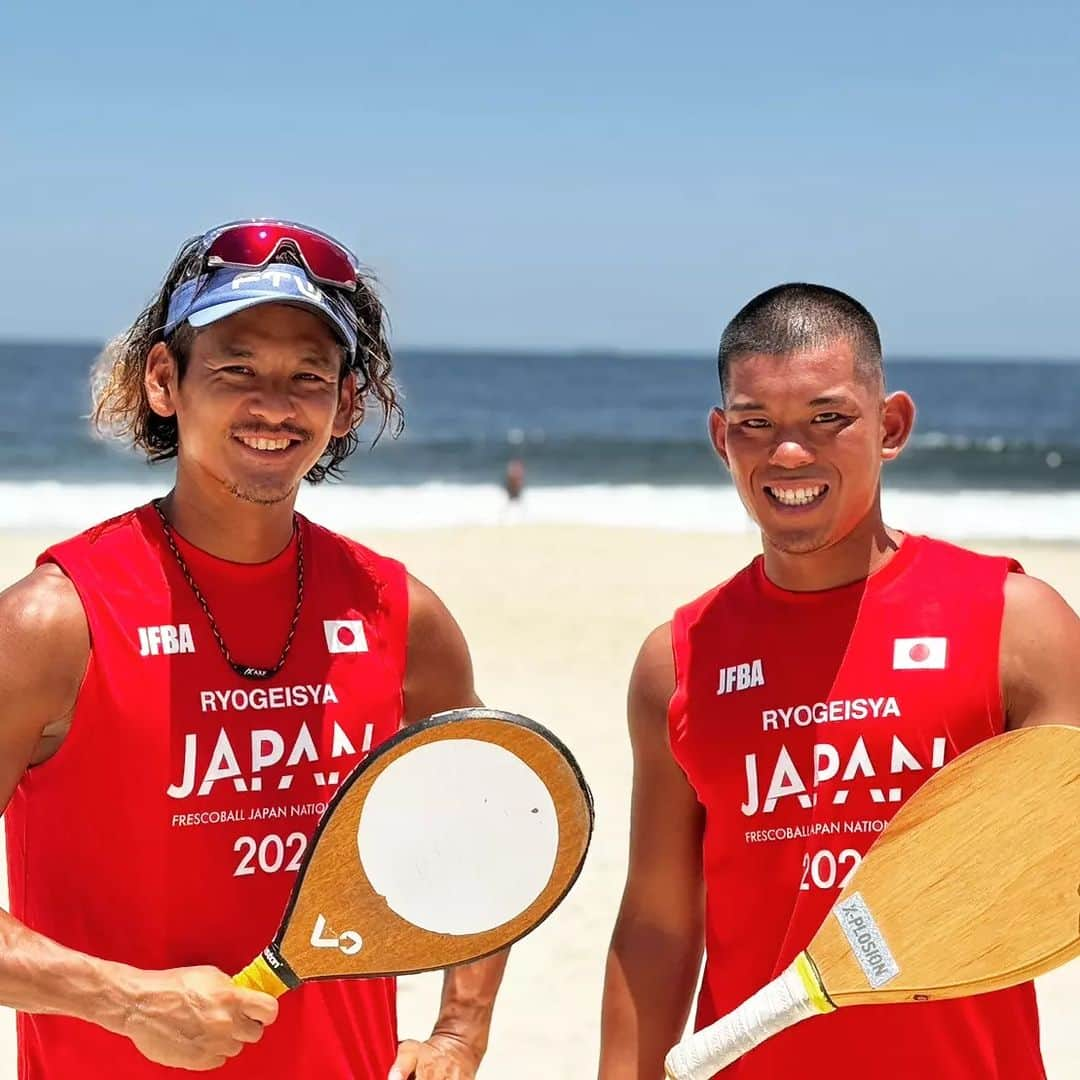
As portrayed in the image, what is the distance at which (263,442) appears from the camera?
2.77 metres

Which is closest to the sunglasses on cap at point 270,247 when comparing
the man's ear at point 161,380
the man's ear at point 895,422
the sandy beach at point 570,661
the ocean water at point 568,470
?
the man's ear at point 161,380

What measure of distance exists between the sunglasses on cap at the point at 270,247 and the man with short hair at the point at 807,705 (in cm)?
77

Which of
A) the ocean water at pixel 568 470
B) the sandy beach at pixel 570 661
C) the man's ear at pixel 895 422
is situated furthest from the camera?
the ocean water at pixel 568 470

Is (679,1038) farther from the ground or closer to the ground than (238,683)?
closer to the ground

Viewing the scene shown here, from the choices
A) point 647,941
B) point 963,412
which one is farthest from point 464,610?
point 963,412

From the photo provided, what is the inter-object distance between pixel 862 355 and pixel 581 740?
7.65 metres

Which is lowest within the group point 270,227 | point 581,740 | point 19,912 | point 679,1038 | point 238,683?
point 581,740

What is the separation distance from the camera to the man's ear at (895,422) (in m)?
2.85

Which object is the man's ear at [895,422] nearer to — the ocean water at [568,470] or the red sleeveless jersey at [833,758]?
the red sleeveless jersey at [833,758]

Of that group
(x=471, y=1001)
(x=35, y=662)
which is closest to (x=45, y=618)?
(x=35, y=662)

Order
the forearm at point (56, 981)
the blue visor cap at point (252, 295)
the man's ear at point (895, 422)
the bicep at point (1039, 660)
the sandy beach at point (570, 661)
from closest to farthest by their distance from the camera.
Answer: the forearm at point (56, 981)
the bicep at point (1039, 660)
the blue visor cap at point (252, 295)
the man's ear at point (895, 422)
the sandy beach at point (570, 661)

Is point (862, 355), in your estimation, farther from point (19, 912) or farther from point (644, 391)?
point (644, 391)

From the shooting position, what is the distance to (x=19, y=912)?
2697 mm

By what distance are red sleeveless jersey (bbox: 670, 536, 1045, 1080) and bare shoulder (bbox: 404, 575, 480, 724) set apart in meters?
0.46
